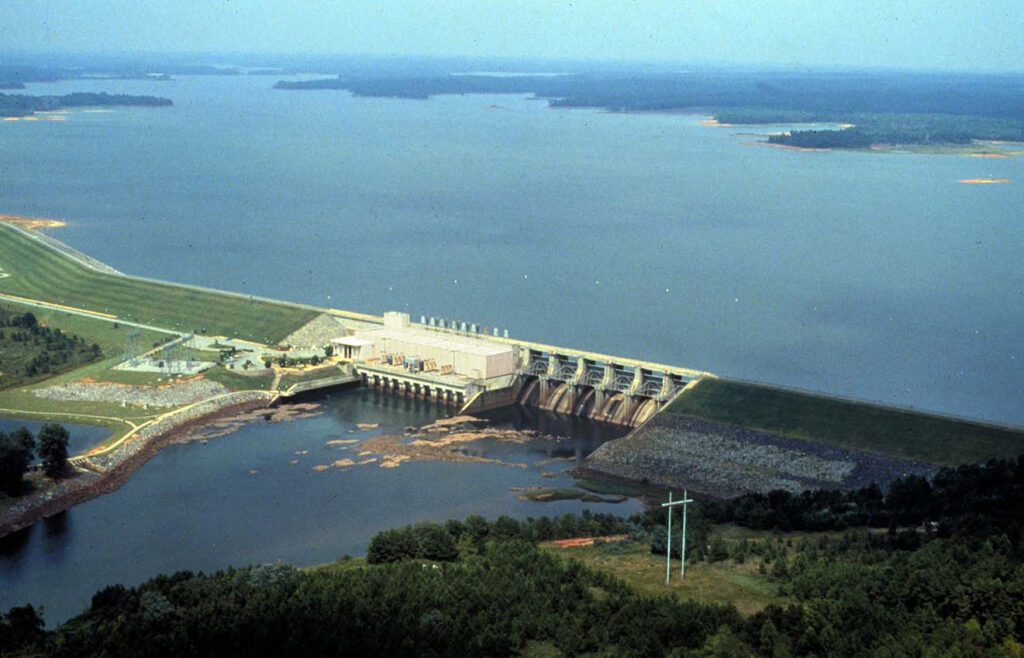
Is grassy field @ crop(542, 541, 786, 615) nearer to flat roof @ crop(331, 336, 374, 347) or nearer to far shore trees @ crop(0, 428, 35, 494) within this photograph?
far shore trees @ crop(0, 428, 35, 494)

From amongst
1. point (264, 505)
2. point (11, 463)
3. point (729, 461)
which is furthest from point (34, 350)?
point (729, 461)

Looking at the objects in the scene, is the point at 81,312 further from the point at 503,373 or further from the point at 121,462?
the point at 503,373

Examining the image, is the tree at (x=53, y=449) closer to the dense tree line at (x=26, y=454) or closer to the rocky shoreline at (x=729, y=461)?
the dense tree line at (x=26, y=454)

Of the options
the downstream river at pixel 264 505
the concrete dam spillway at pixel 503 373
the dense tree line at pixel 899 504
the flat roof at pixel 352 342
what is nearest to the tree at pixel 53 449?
the downstream river at pixel 264 505

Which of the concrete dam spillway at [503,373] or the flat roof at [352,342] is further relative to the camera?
the flat roof at [352,342]

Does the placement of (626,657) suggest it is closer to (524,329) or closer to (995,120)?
(524,329)

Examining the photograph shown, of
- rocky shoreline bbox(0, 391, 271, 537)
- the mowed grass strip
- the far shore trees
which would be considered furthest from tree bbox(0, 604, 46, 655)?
the mowed grass strip
